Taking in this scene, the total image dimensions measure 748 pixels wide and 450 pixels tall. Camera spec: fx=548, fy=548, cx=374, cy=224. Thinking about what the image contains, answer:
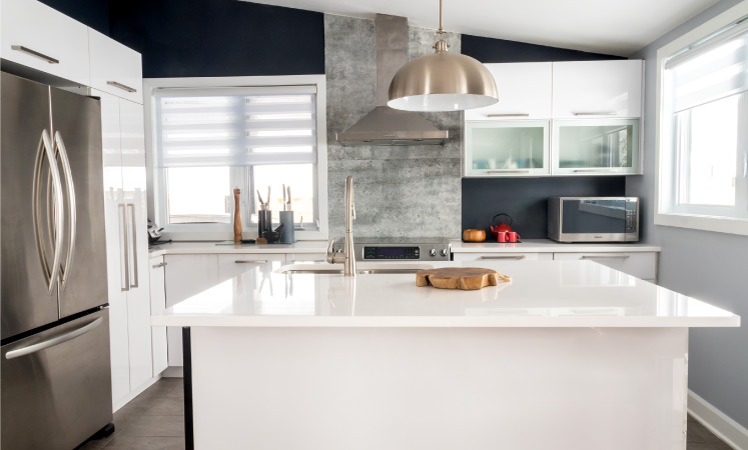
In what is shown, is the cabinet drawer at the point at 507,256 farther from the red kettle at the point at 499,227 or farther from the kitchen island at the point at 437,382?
the kitchen island at the point at 437,382

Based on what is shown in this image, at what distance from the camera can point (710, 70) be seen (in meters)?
3.12

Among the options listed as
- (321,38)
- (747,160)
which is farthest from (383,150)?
(747,160)

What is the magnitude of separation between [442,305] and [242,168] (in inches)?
123

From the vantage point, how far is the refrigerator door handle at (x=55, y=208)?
2383 mm

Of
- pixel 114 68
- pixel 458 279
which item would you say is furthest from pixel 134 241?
pixel 458 279

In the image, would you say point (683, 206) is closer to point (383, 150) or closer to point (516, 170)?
point (516, 170)

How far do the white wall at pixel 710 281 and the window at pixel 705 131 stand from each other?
0.32 ft

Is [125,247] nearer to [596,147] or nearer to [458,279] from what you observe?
[458,279]

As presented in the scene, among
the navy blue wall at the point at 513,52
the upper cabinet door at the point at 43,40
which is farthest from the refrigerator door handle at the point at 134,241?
the navy blue wall at the point at 513,52

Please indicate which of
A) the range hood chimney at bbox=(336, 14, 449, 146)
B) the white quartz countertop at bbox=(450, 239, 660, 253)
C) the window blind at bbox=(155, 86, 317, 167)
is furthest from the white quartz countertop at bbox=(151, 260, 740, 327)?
the window blind at bbox=(155, 86, 317, 167)

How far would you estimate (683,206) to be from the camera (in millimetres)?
3564

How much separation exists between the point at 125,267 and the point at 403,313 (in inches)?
85.8

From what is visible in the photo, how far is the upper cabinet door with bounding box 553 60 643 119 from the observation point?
12.8ft

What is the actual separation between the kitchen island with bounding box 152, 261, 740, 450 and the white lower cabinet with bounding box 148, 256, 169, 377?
1.98 m
